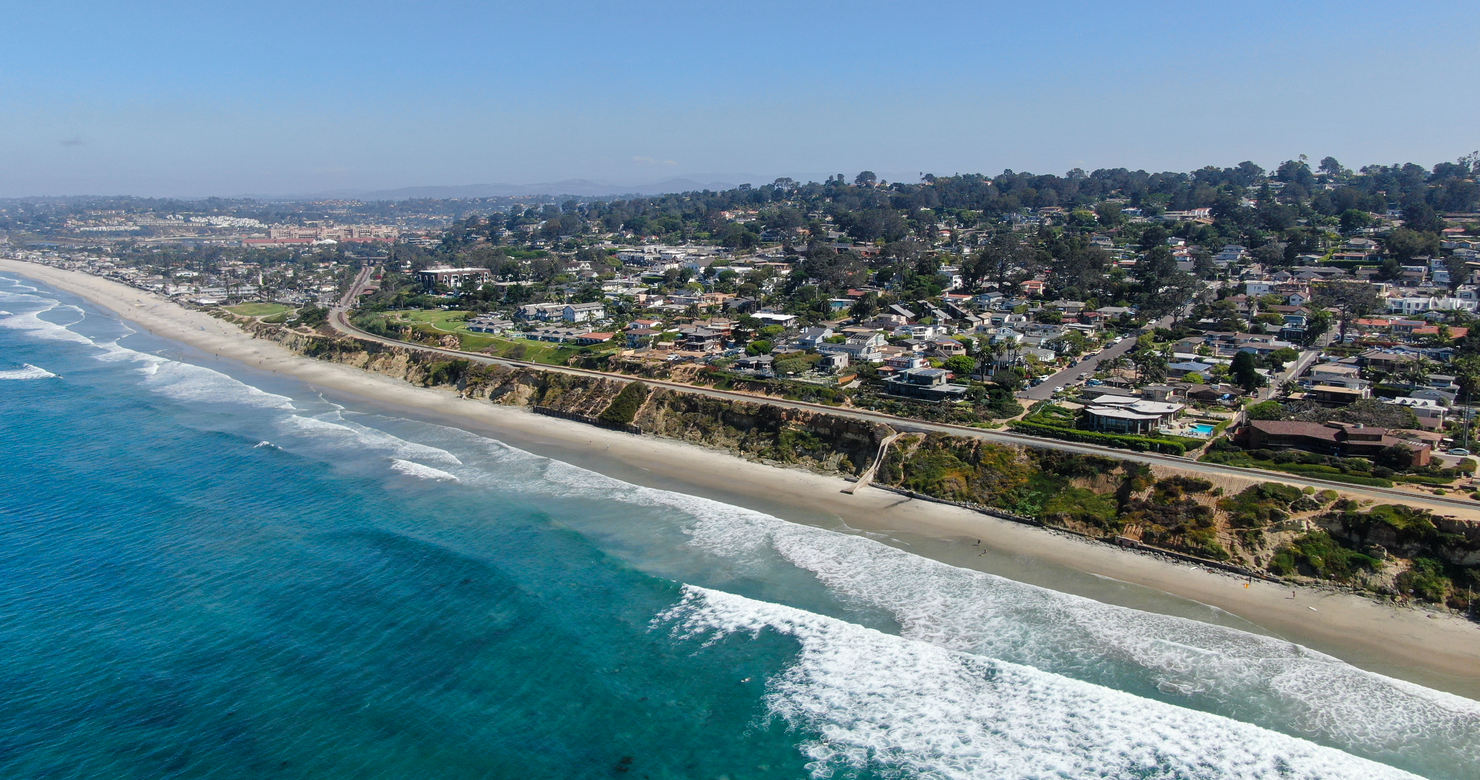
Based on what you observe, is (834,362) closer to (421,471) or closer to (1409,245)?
(421,471)

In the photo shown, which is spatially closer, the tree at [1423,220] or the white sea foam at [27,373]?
the white sea foam at [27,373]

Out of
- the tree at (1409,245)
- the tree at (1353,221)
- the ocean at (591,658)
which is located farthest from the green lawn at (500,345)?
the tree at (1353,221)

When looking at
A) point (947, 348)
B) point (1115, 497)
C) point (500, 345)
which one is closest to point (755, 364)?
point (947, 348)

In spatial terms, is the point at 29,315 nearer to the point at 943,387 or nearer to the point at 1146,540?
the point at 943,387

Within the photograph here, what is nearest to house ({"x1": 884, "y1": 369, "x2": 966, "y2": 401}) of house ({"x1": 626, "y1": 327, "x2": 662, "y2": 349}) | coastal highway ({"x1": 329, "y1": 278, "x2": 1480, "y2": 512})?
coastal highway ({"x1": 329, "y1": 278, "x2": 1480, "y2": 512})

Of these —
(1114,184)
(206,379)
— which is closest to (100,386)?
(206,379)

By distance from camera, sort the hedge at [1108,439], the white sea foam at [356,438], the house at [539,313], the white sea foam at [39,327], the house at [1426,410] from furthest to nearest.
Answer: the white sea foam at [39,327] → the house at [539,313] → the white sea foam at [356,438] → the house at [1426,410] → the hedge at [1108,439]

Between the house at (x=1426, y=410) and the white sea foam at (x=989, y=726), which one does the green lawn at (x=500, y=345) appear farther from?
the house at (x=1426, y=410)

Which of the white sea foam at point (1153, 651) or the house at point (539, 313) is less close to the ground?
the house at point (539, 313)
